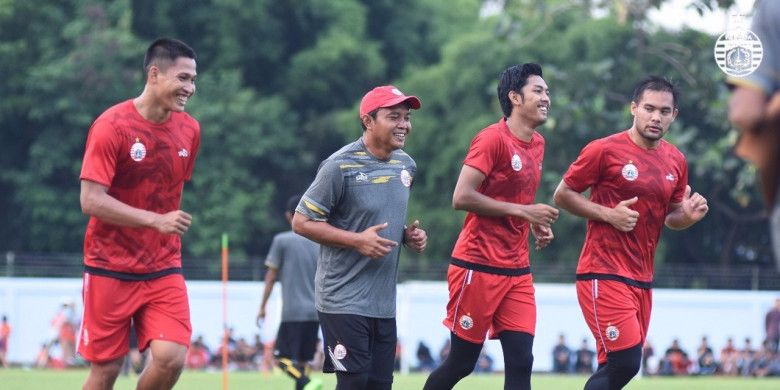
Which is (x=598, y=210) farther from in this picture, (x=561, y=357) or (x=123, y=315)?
(x=561, y=357)

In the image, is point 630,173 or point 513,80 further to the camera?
point 513,80

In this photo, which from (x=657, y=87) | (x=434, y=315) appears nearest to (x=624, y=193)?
(x=657, y=87)

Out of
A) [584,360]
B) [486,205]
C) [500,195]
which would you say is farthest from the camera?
[584,360]

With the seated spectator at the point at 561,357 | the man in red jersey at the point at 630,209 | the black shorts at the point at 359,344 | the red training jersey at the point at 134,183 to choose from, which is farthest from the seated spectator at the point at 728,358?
the red training jersey at the point at 134,183

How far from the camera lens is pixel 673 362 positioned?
2547 centimetres

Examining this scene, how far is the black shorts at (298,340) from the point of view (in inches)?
554

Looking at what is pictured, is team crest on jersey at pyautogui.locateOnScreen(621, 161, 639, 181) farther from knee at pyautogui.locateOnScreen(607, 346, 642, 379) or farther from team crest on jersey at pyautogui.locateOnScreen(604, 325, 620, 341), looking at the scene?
knee at pyautogui.locateOnScreen(607, 346, 642, 379)

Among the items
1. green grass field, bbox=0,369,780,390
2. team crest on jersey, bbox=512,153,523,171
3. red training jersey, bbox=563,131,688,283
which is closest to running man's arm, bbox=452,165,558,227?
team crest on jersey, bbox=512,153,523,171

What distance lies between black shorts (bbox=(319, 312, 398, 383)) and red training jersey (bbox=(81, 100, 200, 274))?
1097mm

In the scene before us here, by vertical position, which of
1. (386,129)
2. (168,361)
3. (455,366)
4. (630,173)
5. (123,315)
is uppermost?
(386,129)

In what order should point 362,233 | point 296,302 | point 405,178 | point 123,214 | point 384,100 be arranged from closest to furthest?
point 123,214 → point 362,233 → point 384,100 → point 405,178 → point 296,302

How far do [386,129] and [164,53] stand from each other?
1.43m

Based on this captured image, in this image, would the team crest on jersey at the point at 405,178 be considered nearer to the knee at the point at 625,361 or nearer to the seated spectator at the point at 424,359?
the knee at the point at 625,361

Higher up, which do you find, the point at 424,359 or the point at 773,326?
the point at 773,326
